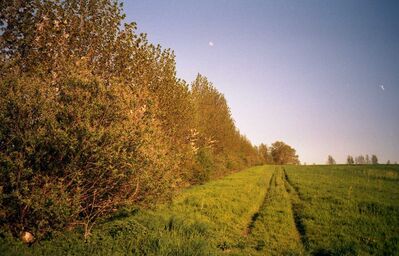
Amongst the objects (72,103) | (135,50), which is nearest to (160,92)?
(135,50)

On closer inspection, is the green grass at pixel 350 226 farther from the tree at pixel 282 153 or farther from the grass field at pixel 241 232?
the tree at pixel 282 153

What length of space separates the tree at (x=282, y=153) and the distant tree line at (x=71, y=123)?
619ft

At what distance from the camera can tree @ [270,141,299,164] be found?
190 m

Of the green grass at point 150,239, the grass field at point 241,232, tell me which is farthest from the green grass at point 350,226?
the green grass at point 150,239

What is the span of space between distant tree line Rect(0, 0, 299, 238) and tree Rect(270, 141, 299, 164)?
189 m

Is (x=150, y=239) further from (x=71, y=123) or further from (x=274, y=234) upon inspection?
(x=274, y=234)

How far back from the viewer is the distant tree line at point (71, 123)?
26.8 ft

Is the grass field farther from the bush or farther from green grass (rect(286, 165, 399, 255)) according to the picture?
the bush

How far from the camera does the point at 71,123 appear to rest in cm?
869

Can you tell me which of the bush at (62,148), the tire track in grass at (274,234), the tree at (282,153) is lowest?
the tire track in grass at (274,234)

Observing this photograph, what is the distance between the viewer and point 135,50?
13570mm

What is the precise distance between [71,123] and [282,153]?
19392cm

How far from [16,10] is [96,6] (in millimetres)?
3333

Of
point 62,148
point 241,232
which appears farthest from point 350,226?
point 62,148
